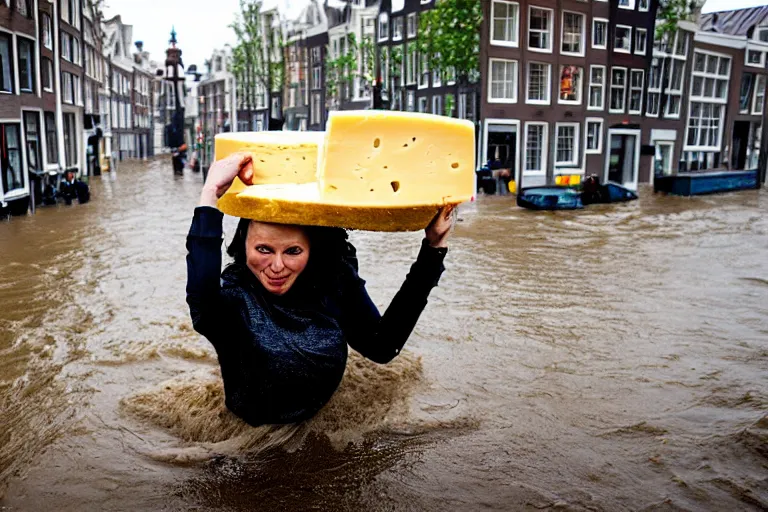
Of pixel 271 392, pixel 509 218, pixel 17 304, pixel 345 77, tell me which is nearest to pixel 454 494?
pixel 271 392

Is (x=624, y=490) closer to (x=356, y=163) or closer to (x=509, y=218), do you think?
(x=356, y=163)

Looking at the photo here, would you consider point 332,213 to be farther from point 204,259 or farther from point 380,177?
point 204,259

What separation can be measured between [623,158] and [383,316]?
33.6 metres

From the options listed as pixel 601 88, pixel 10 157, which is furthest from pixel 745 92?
pixel 10 157

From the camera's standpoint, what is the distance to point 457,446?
149 inches

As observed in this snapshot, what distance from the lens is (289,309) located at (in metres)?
3.19

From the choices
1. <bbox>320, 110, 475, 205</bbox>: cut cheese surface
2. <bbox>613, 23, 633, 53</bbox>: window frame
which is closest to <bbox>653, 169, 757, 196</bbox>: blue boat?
<bbox>613, 23, 633, 53</bbox>: window frame

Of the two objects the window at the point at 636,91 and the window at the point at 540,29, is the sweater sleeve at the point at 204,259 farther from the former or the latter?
the window at the point at 636,91

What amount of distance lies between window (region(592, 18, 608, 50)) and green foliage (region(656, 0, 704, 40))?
4058mm

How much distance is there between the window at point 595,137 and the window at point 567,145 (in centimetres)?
100

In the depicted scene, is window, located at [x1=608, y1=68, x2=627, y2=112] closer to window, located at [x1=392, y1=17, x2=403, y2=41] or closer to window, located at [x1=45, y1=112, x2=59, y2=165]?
window, located at [x1=392, y1=17, x2=403, y2=41]

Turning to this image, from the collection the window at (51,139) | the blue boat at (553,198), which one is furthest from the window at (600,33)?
the window at (51,139)

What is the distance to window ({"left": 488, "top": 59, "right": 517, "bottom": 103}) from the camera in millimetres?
28656

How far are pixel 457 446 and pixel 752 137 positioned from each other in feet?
143
